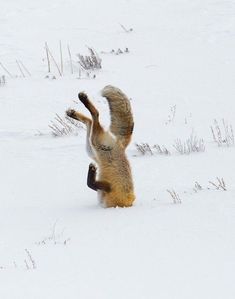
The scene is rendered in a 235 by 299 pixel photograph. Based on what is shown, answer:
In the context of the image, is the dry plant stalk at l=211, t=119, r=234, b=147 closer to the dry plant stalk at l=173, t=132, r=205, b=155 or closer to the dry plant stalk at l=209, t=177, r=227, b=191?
the dry plant stalk at l=173, t=132, r=205, b=155

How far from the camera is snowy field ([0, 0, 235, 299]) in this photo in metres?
5.11

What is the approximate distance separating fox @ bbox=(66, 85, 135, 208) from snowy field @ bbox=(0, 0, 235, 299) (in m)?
0.18

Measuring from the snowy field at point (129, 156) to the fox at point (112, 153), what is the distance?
0.18 meters

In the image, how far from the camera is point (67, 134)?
9859 millimetres

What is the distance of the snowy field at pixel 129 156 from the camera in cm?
511

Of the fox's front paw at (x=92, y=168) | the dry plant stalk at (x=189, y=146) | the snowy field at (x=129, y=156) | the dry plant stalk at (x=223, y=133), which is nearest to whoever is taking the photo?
the snowy field at (x=129, y=156)

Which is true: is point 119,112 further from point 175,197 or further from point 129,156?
point 129,156

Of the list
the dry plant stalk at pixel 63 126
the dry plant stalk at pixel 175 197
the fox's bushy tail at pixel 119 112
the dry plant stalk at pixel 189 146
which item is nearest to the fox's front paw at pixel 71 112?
the fox's bushy tail at pixel 119 112

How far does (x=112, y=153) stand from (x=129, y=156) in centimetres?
205

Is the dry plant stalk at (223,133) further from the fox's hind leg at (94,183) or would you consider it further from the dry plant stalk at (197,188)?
the fox's hind leg at (94,183)

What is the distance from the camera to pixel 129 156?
8.98 meters

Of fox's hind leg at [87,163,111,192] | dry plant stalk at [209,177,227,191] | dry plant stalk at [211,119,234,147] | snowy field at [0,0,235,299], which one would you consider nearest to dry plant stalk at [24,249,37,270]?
Result: snowy field at [0,0,235,299]

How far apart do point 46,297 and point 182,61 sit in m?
8.09

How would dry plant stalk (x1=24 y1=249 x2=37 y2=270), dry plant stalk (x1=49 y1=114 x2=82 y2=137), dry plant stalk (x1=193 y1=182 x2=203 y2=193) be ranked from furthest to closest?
dry plant stalk (x1=49 y1=114 x2=82 y2=137) → dry plant stalk (x1=193 y1=182 x2=203 y2=193) → dry plant stalk (x1=24 y1=249 x2=37 y2=270)
